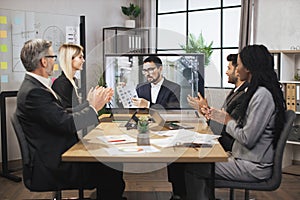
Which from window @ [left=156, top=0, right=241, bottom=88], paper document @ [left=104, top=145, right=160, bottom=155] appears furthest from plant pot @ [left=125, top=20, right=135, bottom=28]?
paper document @ [left=104, top=145, right=160, bottom=155]

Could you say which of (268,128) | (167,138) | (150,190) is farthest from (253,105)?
(150,190)

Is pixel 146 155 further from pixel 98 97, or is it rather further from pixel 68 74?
pixel 68 74

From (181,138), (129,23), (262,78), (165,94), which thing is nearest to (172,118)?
(165,94)

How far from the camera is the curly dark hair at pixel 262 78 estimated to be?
2.54 meters

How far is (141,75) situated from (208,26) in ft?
7.89

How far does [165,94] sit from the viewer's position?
362 cm

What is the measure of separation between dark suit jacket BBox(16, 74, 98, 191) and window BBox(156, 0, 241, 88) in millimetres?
3377

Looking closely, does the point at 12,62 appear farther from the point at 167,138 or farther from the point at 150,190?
the point at 167,138

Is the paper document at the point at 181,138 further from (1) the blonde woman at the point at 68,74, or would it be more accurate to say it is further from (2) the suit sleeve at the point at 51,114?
(1) the blonde woman at the point at 68,74

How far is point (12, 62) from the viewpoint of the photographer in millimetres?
4691

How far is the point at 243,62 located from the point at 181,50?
126 inches

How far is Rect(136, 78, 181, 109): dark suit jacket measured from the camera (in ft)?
11.8

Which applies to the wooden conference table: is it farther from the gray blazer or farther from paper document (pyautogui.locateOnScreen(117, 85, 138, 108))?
paper document (pyautogui.locateOnScreen(117, 85, 138, 108))

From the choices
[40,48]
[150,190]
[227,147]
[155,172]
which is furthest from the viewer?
[155,172]
